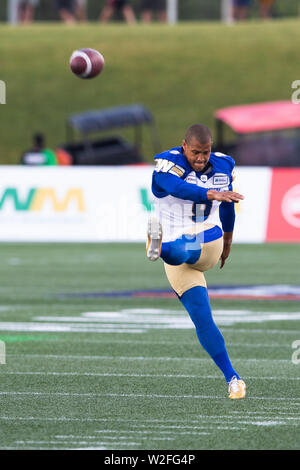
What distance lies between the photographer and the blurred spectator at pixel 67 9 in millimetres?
37006

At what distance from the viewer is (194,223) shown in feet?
24.0

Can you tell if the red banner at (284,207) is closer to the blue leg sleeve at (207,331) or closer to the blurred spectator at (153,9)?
the blue leg sleeve at (207,331)

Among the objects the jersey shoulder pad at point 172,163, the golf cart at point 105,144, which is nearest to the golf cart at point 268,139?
the golf cart at point 105,144

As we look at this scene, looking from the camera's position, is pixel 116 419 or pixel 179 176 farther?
pixel 179 176

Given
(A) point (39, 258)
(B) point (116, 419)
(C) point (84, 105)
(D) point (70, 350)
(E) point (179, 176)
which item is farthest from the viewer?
(C) point (84, 105)

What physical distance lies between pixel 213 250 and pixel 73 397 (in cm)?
131

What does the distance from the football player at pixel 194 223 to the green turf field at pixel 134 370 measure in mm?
480

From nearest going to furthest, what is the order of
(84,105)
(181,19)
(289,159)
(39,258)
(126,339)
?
1. (126,339)
2. (39,258)
3. (289,159)
4. (84,105)
5. (181,19)

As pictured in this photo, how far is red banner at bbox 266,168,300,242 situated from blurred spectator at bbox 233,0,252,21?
1952cm

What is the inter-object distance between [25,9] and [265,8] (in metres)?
8.47

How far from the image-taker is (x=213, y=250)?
23.8 feet

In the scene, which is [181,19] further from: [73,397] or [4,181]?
[73,397]

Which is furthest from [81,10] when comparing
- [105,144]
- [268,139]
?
[268,139]

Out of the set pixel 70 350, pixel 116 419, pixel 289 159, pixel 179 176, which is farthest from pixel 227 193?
pixel 289 159
